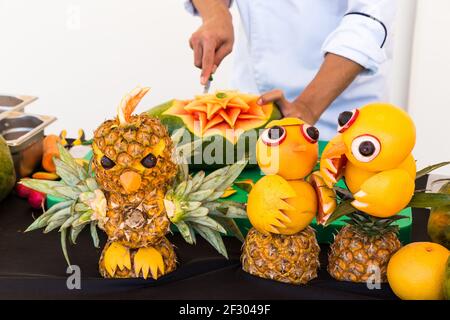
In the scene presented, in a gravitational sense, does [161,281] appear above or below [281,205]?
below

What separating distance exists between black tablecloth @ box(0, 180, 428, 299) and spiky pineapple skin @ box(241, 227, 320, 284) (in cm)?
2

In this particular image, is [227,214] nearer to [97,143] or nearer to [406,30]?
[97,143]

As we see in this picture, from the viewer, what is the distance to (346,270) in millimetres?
1232

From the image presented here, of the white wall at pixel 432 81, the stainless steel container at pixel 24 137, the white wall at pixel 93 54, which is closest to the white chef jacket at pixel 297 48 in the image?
the stainless steel container at pixel 24 137

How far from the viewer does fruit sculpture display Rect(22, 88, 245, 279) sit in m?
1.17

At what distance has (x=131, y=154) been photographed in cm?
116

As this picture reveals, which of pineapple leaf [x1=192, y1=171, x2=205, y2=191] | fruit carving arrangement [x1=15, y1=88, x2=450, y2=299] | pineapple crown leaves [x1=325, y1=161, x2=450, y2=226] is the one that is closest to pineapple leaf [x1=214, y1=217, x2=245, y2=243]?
fruit carving arrangement [x1=15, y1=88, x2=450, y2=299]

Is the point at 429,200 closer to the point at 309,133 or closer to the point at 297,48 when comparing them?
the point at 309,133

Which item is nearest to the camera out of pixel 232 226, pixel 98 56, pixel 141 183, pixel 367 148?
pixel 367 148

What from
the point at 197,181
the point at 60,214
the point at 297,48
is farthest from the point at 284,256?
the point at 297,48

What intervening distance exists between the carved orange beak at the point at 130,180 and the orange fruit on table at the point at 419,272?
1.55ft

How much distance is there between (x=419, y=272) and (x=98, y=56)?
3.30 metres

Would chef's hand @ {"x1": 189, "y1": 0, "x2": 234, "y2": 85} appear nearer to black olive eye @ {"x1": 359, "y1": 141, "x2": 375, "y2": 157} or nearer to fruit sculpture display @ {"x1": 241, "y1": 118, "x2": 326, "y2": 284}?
fruit sculpture display @ {"x1": 241, "y1": 118, "x2": 326, "y2": 284}
